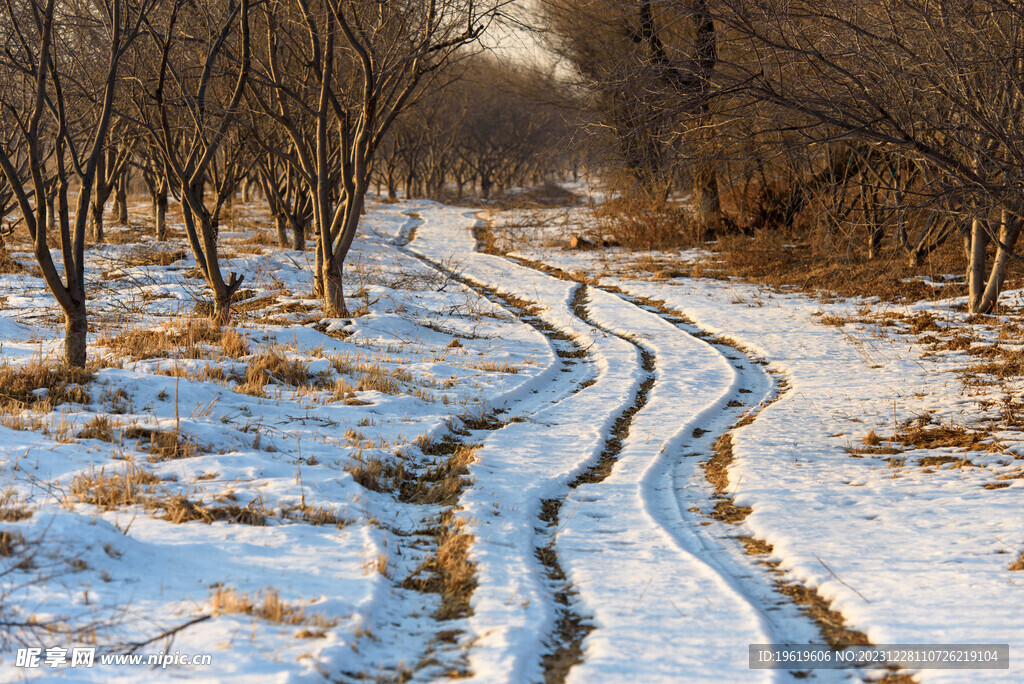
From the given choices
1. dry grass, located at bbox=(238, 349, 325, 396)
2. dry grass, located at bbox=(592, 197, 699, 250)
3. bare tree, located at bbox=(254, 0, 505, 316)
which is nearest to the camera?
dry grass, located at bbox=(238, 349, 325, 396)

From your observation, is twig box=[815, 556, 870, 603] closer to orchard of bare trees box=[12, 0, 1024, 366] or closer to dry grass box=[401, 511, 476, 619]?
dry grass box=[401, 511, 476, 619]

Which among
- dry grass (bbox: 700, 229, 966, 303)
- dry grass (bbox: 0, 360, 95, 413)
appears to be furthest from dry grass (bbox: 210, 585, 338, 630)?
dry grass (bbox: 700, 229, 966, 303)

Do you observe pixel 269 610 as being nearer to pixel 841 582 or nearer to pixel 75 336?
pixel 841 582

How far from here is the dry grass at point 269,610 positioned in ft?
11.6

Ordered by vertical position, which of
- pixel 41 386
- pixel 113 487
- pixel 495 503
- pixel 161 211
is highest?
pixel 161 211

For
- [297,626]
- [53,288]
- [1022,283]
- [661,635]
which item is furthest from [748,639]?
[1022,283]

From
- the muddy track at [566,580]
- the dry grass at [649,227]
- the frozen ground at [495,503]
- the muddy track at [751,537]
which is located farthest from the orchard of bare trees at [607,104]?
the muddy track at [566,580]

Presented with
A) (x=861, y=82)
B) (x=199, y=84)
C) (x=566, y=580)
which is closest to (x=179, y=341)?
(x=199, y=84)

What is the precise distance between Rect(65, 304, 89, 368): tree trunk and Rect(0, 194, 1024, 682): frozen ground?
15.4 inches

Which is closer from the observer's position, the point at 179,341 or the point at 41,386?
the point at 41,386

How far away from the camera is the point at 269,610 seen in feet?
11.7

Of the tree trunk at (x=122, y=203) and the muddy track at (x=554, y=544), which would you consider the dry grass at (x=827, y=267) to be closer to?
the muddy track at (x=554, y=544)

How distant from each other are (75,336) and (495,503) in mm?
4542

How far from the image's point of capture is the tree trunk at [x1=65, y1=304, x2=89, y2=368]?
285 inches
